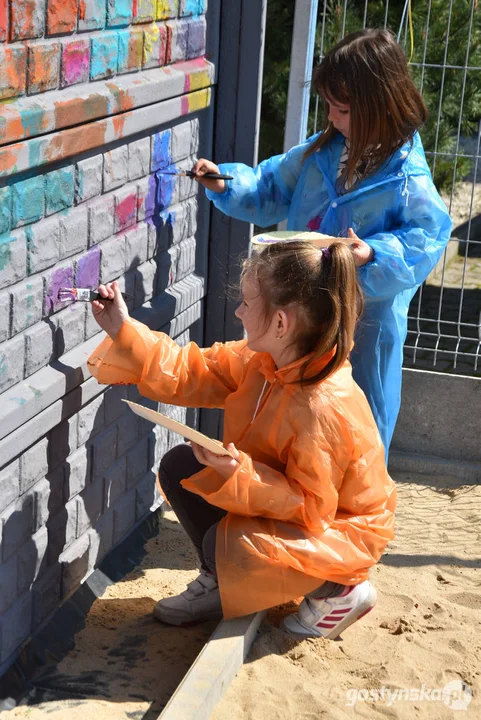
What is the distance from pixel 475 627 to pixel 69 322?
1.63 metres

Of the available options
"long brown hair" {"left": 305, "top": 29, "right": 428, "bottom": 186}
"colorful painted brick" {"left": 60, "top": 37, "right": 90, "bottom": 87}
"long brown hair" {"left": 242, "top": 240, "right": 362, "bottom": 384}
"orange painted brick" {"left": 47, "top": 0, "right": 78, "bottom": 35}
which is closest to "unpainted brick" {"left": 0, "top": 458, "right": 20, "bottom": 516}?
"long brown hair" {"left": 242, "top": 240, "right": 362, "bottom": 384}

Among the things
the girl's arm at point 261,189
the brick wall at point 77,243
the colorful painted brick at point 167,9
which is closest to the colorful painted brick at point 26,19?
the brick wall at point 77,243

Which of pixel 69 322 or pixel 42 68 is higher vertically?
pixel 42 68

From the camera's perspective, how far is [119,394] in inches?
136

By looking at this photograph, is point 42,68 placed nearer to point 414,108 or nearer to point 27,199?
point 27,199

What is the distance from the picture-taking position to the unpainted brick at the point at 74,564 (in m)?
3.18

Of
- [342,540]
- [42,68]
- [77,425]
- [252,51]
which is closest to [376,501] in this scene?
[342,540]

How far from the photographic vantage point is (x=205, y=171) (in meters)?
3.66

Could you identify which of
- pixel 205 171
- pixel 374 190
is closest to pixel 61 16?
pixel 205 171

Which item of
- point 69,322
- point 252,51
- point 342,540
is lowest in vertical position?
point 342,540

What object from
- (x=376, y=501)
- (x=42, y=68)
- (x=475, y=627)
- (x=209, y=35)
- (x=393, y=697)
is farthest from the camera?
(x=209, y=35)

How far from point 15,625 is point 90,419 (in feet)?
2.24

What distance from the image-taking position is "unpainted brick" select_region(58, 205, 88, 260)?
288 cm

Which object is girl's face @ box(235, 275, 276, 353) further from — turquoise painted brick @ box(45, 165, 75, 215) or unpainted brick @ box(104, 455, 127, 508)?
unpainted brick @ box(104, 455, 127, 508)
